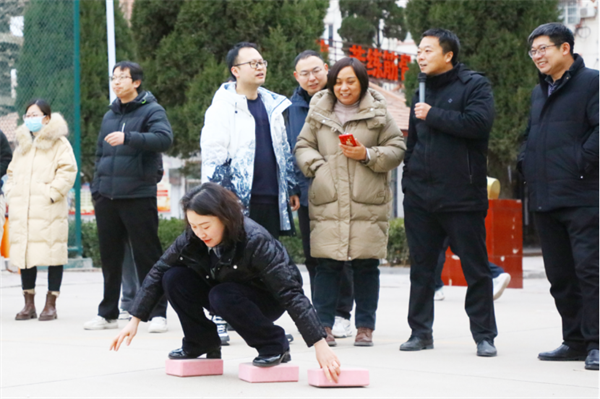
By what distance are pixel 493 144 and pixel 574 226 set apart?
12.0m

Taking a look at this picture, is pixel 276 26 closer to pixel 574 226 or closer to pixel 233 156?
pixel 233 156

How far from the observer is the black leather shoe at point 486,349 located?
5.32 metres

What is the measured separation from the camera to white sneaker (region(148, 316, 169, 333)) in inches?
259

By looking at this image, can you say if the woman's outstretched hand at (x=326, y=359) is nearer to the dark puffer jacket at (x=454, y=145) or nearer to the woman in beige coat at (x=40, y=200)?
the dark puffer jacket at (x=454, y=145)

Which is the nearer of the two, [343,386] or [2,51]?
[343,386]

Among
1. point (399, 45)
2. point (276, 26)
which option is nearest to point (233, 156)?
point (276, 26)

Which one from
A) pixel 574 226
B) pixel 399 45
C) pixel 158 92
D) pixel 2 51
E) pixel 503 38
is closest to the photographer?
pixel 574 226

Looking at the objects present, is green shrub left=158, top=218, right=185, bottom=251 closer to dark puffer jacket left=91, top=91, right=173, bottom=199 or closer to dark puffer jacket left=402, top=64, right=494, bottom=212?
dark puffer jacket left=91, top=91, right=173, bottom=199

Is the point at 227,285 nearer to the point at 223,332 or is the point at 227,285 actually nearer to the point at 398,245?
the point at 223,332

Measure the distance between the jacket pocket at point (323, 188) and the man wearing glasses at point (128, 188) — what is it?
1.35 metres

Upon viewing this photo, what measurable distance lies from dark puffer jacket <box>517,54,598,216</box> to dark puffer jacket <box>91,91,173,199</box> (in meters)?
2.79

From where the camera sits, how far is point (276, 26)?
16672 mm

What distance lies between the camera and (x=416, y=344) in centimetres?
558

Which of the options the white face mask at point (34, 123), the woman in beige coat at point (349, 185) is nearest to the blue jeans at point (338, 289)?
the woman in beige coat at point (349, 185)
